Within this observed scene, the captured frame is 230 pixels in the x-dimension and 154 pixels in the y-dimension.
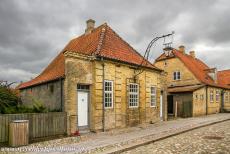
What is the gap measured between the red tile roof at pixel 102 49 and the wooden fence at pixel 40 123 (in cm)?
270

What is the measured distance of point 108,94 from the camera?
14312 mm

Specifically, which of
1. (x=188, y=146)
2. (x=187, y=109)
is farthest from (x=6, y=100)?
(x=187, y=109)

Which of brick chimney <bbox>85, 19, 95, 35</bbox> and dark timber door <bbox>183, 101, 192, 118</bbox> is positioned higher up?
brick chimney <bbox>85, 19, 95, 35</bbox>

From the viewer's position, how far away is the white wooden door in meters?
12.9

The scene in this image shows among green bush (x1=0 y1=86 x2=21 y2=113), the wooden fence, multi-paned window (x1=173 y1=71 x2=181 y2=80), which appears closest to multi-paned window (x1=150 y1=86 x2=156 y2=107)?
the wooden fence

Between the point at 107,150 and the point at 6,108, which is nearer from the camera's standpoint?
the point at 107,150

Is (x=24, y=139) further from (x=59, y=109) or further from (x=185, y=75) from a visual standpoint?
(x=185, y=75)

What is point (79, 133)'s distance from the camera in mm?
12516

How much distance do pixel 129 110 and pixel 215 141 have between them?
6.07 m

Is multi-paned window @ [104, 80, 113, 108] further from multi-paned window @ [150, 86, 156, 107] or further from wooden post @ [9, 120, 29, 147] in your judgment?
wooden post @ [9, 120, 29, 147]

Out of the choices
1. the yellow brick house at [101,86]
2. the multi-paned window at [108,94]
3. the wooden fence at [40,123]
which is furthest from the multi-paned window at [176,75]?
the wooden fence at [40,123]

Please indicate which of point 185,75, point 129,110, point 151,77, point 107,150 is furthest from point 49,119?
point 185,75

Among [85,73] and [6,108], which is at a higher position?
[85,73]

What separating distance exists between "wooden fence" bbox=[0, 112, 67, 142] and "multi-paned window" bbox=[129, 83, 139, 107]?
544 cm
